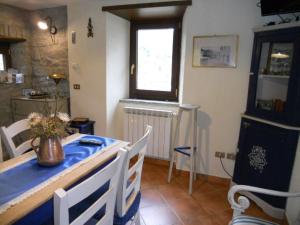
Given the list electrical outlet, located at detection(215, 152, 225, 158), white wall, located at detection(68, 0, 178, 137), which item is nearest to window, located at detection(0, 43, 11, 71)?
white wall, located at detection(68, 0, 178, 137)

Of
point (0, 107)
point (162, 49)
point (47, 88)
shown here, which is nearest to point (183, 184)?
point (162, 49)

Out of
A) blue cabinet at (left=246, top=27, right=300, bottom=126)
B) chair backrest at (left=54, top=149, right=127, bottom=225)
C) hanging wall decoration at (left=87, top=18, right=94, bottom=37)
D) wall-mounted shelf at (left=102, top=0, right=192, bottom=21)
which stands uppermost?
wall-mounted shelf at (left=102, top=0, right=192, bottom=21)

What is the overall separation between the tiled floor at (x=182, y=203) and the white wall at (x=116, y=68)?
3.16 ft

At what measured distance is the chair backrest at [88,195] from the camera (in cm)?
75

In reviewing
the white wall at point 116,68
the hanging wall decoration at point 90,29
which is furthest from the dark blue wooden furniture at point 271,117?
the hanging wall decoration at point 90,29

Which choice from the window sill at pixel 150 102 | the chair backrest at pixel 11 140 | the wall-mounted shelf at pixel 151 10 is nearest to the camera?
the chair backrest at pixel 11 140

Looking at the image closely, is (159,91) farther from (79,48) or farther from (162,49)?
(79,48)

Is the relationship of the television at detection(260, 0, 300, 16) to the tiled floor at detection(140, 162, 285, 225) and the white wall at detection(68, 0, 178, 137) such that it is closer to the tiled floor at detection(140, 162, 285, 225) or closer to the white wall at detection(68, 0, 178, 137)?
the white wall at detection(68, 0, 178, 137)

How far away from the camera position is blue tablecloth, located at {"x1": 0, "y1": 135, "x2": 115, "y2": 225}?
1090 mm

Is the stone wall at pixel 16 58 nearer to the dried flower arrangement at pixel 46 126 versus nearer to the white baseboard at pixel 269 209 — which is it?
the dried flower arrangement at pixel 46 126

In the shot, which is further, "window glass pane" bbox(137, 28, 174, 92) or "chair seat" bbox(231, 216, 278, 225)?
"window glass pane" bbox(137, 28, 174, 92)

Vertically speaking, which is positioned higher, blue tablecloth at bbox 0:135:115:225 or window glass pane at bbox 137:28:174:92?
window glass pane at bbox 137:28:174:92

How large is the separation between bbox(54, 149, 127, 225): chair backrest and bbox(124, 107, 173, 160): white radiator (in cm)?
175

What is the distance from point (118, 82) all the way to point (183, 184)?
174 cm
